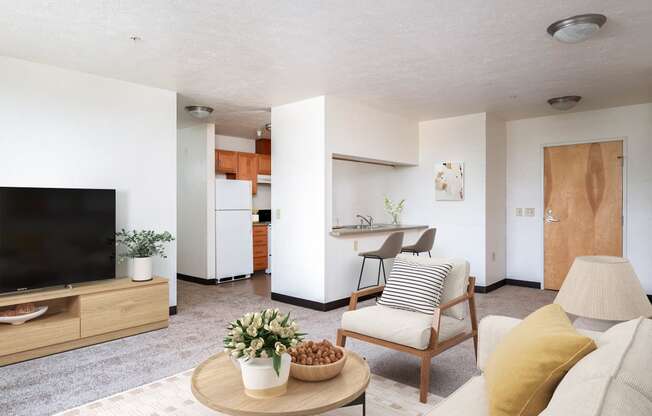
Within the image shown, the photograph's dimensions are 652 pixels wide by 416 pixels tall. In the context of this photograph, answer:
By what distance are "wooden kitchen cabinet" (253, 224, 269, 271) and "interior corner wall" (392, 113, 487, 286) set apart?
2355 millimetres

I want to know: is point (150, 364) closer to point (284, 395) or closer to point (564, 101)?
point (284, 395)

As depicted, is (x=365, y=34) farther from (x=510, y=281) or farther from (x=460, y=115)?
(x=510, y=281)

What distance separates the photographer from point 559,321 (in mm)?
1522

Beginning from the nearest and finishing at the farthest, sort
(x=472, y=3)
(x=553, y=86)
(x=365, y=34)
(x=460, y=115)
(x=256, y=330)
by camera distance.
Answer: (x=256, y=330), (x=472, y=3), (x=365, y=34), (x=553, y=86), (x=460, y=115)

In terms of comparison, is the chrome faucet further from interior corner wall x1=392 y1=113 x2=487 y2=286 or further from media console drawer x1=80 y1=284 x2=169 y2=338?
media console drawer x1=80 y1=284 x2=169 y2=338

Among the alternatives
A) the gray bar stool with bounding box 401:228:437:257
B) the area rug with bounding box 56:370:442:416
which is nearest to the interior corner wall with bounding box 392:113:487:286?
the gray bar stool with bounding box 401:228:437:257

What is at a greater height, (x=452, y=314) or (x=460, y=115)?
(x=460, y=115)

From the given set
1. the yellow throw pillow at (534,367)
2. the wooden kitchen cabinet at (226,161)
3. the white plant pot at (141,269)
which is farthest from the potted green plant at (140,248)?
the yellow throw pillow at (534,367)

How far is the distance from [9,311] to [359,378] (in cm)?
288

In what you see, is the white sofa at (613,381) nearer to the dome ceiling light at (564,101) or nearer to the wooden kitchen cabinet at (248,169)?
the dome ceiling light at (564,101)

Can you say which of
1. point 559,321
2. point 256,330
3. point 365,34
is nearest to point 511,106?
point 365,34

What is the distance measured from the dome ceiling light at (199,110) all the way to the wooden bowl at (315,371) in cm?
393

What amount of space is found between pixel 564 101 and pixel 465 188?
1572 millimetres

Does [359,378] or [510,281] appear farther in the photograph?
[510,281]
